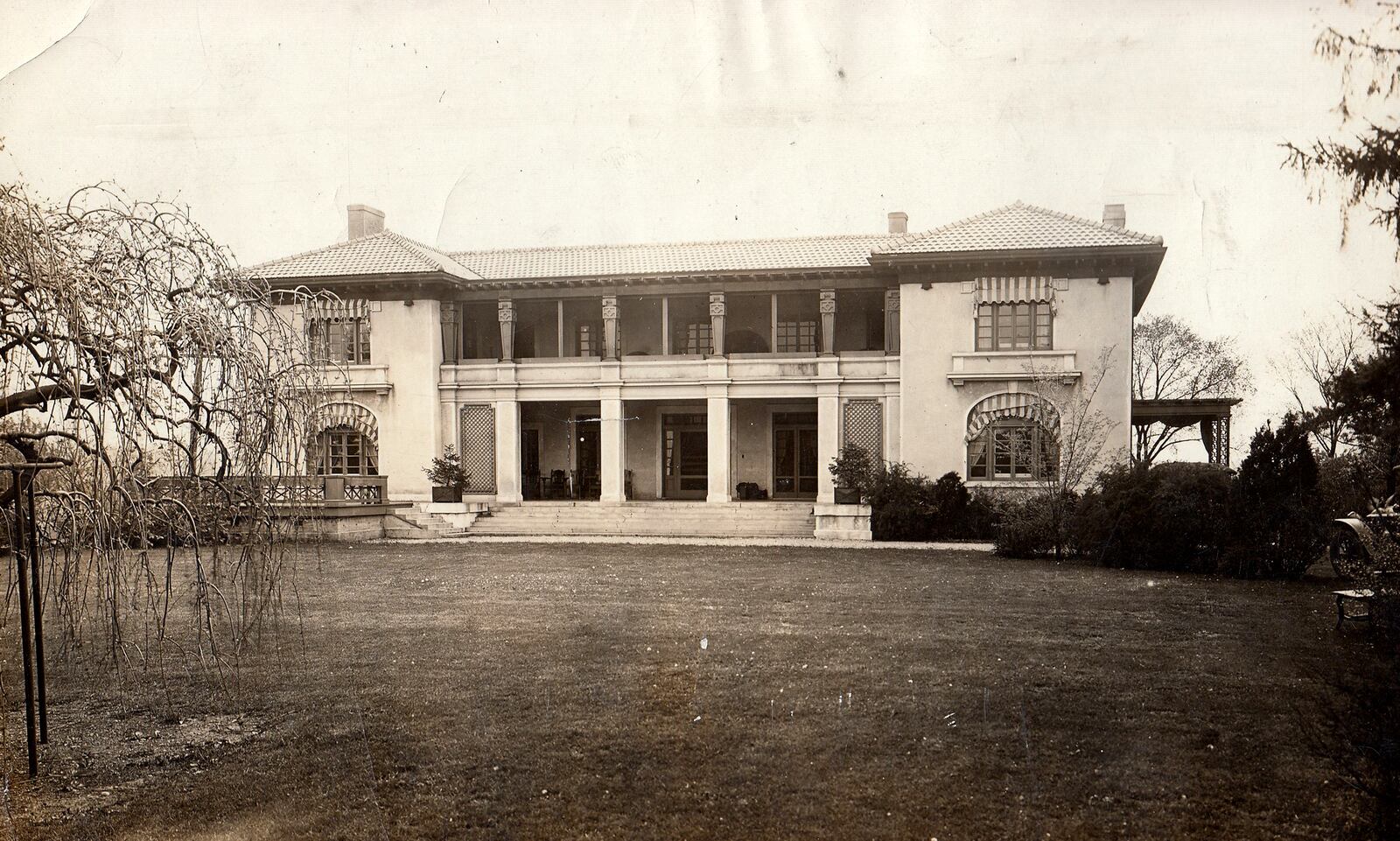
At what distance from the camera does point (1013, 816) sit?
4297 mm

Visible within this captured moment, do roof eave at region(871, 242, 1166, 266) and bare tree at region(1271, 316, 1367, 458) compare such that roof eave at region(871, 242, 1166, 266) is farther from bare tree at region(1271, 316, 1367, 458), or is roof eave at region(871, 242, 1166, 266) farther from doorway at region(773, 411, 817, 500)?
bare tree at region(1271, 316, 1367, 458)

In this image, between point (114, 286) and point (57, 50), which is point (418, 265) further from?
point (114, 286)

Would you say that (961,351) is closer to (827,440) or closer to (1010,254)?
(1010,254)

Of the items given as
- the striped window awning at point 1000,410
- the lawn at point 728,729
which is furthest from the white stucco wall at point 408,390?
the striped window awning at point 1000,410

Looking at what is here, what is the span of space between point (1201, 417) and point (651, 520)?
11.2 metres

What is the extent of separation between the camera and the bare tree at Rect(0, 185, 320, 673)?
4.26m

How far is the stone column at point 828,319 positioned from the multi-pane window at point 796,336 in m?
1.69

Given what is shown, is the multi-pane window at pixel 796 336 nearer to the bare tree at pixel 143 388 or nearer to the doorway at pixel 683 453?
the doorway at pixel 683 453

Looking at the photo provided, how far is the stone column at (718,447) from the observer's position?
2183 cm

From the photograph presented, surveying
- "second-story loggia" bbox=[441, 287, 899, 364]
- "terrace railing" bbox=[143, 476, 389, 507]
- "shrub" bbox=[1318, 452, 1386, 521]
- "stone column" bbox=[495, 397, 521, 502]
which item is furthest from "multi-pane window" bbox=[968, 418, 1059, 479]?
"terrace railing" bbox=[143, 476, 389, 507]

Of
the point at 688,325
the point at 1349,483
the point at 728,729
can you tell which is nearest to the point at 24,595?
the point at 728,729

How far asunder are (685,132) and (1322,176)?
211 inches

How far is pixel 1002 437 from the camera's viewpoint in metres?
20.4

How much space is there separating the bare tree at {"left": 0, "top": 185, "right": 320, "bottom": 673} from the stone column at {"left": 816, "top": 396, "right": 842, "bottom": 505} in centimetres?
1712
